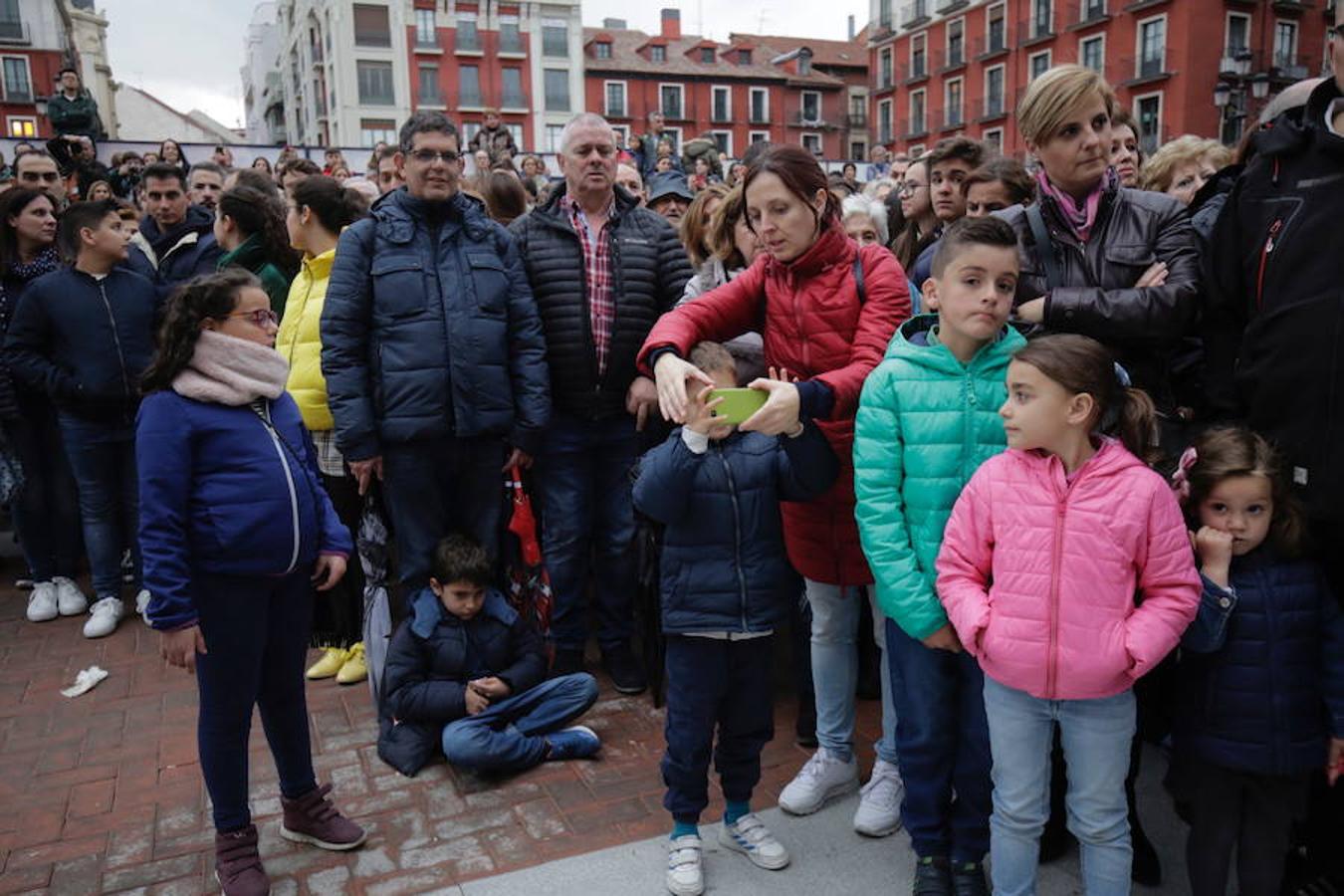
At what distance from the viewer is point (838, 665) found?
322 cm

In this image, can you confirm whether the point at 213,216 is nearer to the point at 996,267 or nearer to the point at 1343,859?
the point at 996,267

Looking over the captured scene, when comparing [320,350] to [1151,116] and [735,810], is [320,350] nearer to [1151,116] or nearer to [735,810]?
[735,810]

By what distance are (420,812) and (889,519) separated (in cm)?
194

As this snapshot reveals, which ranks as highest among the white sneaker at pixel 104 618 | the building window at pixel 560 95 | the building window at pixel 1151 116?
the building window at pixel 560 95

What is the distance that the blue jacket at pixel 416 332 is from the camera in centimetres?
376

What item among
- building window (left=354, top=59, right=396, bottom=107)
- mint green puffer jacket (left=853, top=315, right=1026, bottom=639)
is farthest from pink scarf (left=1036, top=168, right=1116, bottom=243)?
building window (left=354, top=59, right=396, bottom=107)

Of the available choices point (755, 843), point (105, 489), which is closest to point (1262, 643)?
point (755, 843)

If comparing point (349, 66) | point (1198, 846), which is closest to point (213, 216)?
point (1198, 846)

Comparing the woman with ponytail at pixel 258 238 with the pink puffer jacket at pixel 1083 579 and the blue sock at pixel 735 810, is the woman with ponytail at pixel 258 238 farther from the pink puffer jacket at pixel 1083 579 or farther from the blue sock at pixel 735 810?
the pink puffer jacket at pixel 1083 579

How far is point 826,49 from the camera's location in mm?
54750

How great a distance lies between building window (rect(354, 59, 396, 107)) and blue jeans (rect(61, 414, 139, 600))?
140 feet

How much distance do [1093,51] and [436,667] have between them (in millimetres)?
37731

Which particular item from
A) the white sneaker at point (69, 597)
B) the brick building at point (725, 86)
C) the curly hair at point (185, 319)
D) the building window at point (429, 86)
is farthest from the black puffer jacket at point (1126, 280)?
the brick building at point (725, 86)

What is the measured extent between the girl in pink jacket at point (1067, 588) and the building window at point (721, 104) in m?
51.6
